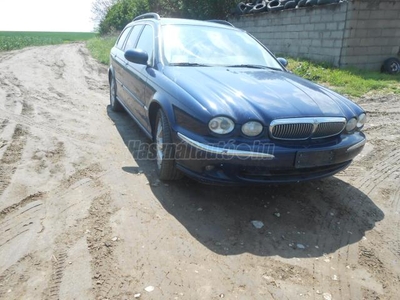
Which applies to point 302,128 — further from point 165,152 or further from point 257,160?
point 165,152

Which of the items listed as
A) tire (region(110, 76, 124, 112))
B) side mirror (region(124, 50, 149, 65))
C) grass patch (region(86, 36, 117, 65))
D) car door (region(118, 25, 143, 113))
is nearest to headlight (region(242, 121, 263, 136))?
side mirror (region(124, 50, 149, 65))

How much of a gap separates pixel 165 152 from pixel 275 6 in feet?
35.6

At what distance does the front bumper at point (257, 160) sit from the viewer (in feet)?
9.26

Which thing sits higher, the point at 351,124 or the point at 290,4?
the point at 290,4

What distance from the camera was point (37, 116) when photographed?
19.6 ft

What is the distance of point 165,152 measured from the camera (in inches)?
134

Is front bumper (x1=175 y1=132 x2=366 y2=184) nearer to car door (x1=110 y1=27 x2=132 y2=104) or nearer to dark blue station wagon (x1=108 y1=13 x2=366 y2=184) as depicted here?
dark blue station wagon (x1=108 y1=13 x2=366 y2=184)

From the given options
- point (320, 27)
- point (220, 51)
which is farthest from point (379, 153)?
point (320, 27)

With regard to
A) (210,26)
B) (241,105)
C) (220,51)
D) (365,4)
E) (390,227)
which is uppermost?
(365,4)

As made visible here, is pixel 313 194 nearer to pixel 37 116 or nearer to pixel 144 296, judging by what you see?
pixel 144 296

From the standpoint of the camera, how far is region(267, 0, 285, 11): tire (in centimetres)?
1205

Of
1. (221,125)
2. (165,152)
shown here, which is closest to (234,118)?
(221,125)

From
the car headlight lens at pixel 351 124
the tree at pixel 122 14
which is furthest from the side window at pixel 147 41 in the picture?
the tree at pixel 122 14

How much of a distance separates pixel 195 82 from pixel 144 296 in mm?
1955
